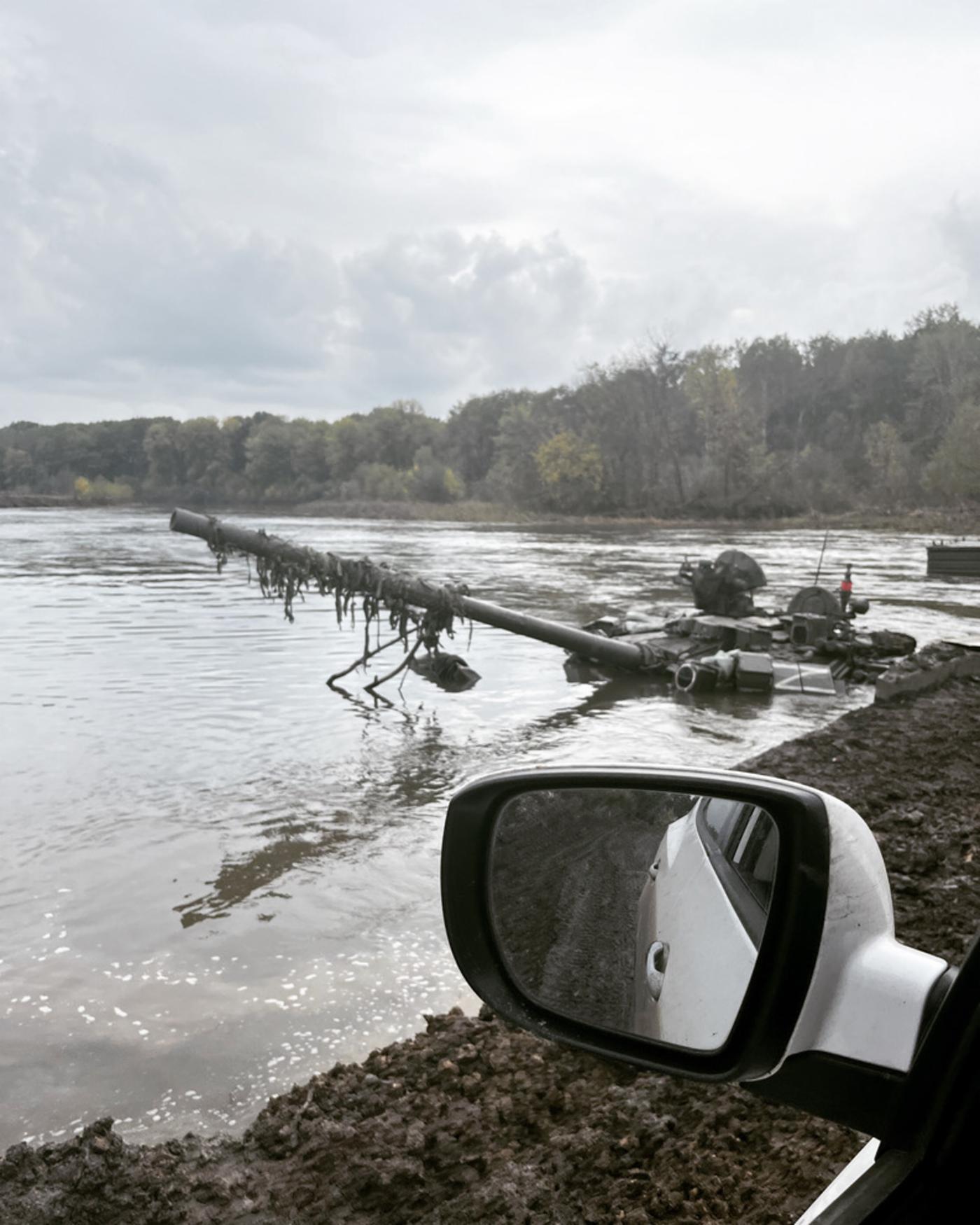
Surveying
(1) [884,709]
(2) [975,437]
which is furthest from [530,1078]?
(2) [975,437]

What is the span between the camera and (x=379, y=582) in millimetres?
15148

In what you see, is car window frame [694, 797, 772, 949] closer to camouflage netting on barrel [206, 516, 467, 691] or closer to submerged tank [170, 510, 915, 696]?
submerged tank [170, 510, 915, 696]

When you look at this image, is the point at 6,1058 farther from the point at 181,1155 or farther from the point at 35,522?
the point at 35,522

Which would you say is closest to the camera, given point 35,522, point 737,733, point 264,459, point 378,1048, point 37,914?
point 378,1048

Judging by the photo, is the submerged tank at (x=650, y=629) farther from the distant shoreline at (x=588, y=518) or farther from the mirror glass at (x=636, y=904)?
the distant shoreline at (x=588, y=518)

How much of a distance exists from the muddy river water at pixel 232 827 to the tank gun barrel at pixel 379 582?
3.57 feet

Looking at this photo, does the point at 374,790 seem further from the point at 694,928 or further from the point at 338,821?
the point at 694,928

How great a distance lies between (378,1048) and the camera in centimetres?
492

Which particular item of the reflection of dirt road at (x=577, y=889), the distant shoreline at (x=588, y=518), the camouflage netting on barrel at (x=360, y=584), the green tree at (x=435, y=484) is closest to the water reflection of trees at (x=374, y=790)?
the camouflage netting on barrel at (x=360, y=584)

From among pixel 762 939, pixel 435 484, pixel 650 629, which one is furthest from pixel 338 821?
pixel 435 484

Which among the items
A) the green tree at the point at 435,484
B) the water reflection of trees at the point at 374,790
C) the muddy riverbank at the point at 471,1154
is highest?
the green tree at the point at 435,484

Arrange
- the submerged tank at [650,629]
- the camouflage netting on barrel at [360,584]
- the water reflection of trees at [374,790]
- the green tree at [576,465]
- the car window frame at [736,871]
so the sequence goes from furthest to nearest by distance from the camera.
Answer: the green tree at [576,465] → the submerged tank at [650,629] → the camouflage netting on barrel at [360,584] → the water reflection of trees at [374,790] → the car window frame at [736,871]

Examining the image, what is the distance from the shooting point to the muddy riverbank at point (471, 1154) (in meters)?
3.13

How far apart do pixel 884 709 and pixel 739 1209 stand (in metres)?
9.84
